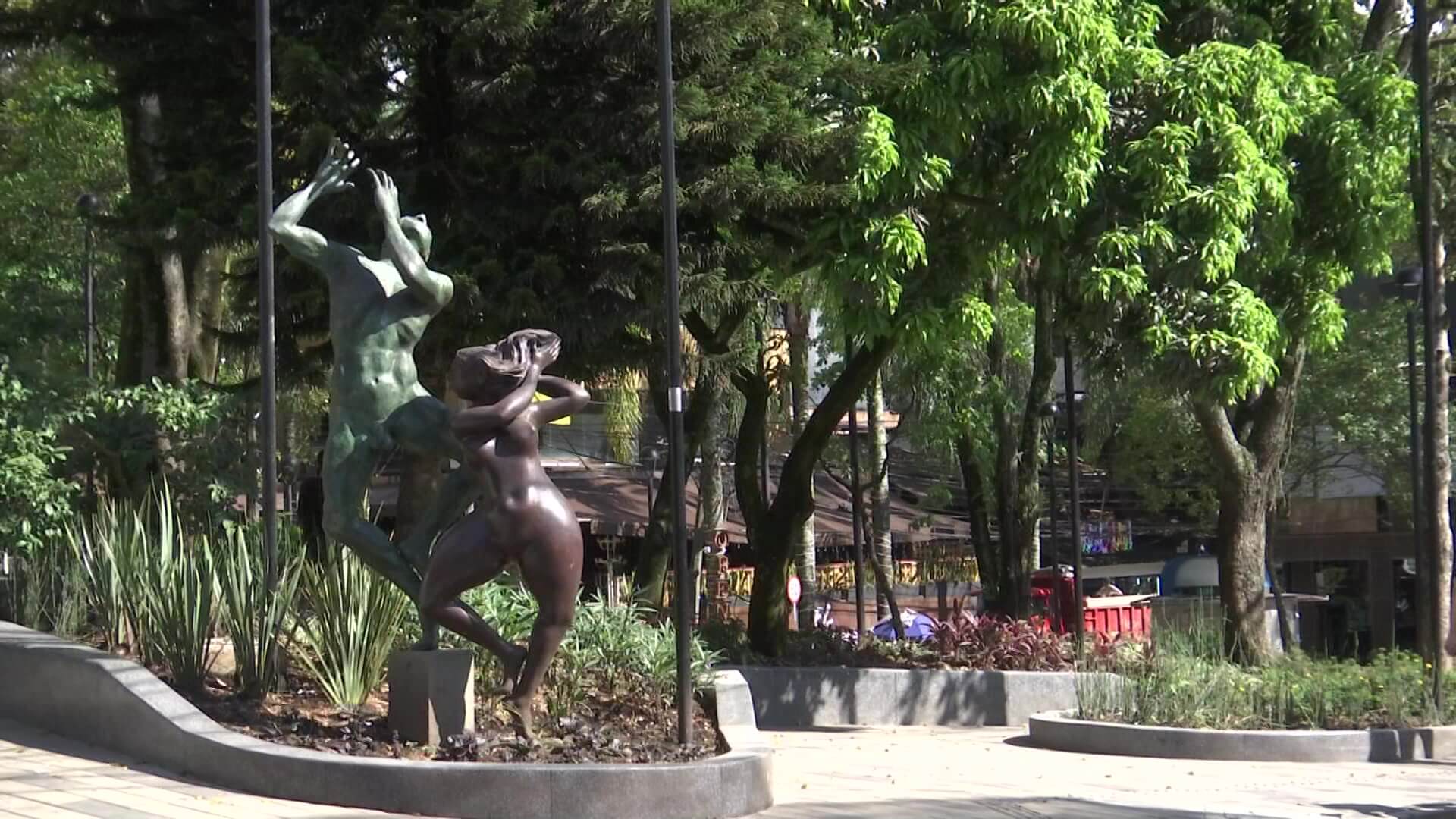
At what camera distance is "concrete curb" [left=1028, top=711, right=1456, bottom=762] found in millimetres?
14055

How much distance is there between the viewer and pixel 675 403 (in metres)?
10.6

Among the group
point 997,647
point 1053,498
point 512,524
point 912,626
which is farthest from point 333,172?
point 912,626

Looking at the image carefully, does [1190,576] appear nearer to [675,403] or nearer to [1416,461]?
[1416,461]

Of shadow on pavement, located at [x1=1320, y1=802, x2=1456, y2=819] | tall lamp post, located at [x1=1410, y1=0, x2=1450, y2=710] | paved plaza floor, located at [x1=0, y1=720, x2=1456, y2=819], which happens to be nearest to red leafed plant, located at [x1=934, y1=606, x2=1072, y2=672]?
paved plaza floor, located at [x1=0, y1=720, x2=1456, y2=819]

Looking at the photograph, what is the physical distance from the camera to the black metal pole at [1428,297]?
643 inches

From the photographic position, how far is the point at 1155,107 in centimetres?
1669

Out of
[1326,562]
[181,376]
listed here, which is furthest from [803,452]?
[1326,562]

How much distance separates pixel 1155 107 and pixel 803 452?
17.7ft

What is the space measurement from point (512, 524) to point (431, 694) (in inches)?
43.6

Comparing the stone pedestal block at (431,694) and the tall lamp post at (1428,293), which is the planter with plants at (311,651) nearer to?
the stone pedestal block at (431,694)

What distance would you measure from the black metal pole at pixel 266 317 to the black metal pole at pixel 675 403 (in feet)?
8.96

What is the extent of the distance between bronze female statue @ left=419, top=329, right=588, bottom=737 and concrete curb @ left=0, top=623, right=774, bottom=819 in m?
1.00

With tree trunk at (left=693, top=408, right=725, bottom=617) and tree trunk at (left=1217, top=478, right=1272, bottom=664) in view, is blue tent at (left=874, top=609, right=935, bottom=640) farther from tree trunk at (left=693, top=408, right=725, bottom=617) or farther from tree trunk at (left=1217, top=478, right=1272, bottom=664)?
tree trunk at (left=1217, top=478, right=1272, bottom=664)

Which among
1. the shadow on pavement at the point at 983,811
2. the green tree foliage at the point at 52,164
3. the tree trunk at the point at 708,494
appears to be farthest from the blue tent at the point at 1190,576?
the shadow on pavement at the point at 983,811
